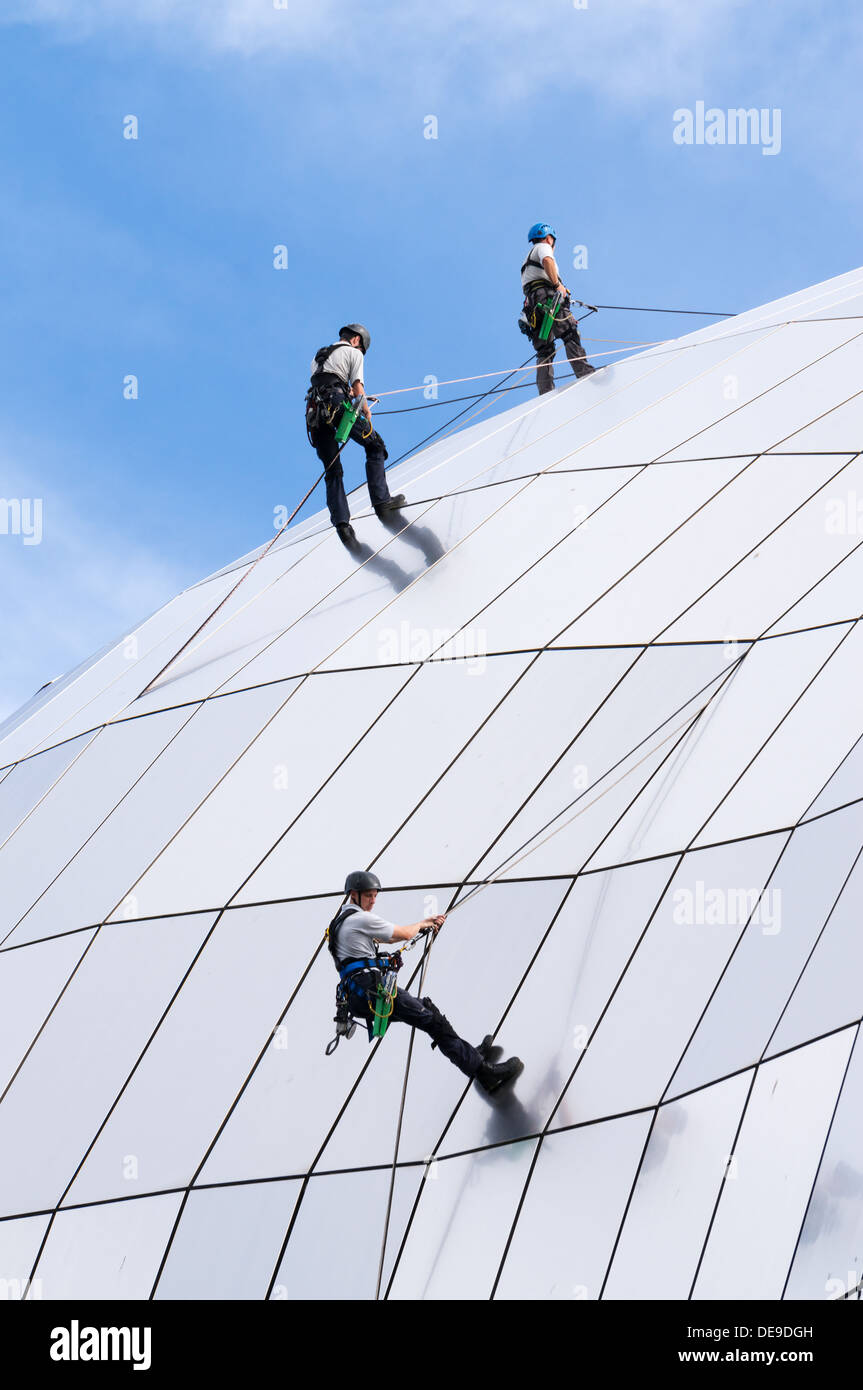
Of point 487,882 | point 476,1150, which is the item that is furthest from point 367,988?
point 487,882

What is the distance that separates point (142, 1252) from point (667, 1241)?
5.54 meters

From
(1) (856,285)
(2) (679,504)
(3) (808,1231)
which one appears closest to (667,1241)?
(3) (808,1231)

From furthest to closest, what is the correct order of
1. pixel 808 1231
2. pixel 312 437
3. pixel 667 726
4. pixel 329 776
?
1. pixel 312 437
2. pixel 329 776
3. pixel 667 726
4. pixel 808 1231

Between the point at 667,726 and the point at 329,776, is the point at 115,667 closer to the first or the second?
the point at 329,776

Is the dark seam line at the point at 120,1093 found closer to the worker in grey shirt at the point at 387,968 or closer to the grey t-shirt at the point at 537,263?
the worker in grey shirt at the point at 387,968

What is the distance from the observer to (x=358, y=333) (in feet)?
64.4

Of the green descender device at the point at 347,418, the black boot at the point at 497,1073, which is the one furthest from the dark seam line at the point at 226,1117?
the green descender device at the point at 347,418

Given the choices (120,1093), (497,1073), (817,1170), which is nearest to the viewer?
(817,1170)

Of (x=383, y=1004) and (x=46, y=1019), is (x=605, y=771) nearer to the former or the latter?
(x=383, y=1004)

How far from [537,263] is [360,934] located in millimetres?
14352

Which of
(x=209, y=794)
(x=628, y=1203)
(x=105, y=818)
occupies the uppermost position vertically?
(x=105, y=818)

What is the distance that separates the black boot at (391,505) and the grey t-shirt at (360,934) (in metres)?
10.9

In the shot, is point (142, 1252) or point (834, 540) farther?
point (834, 540)
